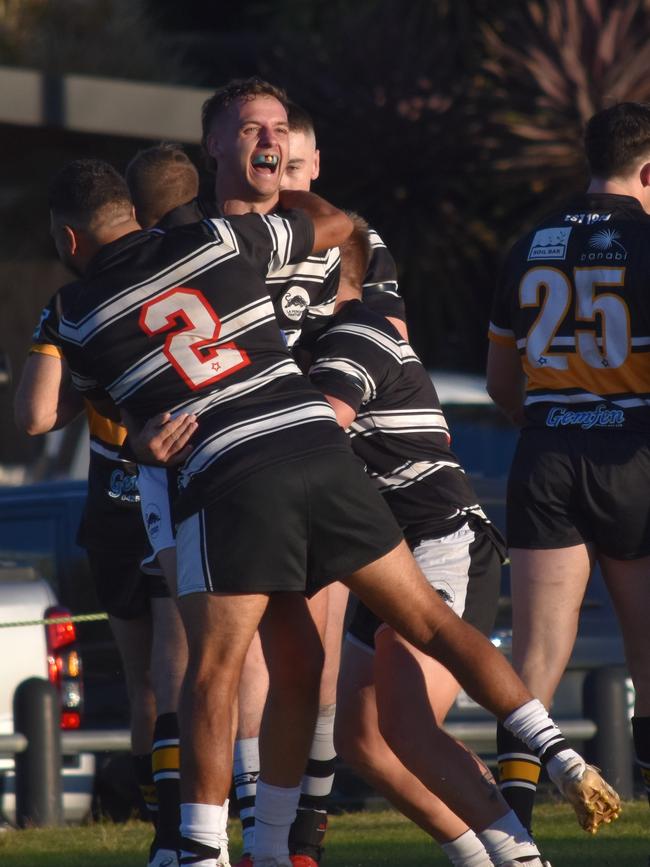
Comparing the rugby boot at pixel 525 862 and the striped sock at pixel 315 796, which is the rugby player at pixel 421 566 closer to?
the rugby boot at pixel 525 862

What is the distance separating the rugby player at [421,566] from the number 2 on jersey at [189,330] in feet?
1.52

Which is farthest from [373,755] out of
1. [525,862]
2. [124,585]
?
[124,585]

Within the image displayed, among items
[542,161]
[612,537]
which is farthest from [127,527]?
[542,161]

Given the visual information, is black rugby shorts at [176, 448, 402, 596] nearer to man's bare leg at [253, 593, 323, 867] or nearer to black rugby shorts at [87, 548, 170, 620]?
man's bare leg at [253, 593, 323, 867]

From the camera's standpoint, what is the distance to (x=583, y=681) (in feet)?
24.8

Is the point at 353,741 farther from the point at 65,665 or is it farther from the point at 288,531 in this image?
the point at 65,665

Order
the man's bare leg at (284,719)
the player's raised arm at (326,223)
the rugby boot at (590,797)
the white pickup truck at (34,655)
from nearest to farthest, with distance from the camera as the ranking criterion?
1. the rugby boot at (590,797)
2. the man's bare leg at (284,719)
3. the player's raised arm at (326,223)
4. the white pickup truck at (34,655)

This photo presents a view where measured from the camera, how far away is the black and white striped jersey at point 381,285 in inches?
211

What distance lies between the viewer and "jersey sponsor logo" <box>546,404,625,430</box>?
5.24 meters

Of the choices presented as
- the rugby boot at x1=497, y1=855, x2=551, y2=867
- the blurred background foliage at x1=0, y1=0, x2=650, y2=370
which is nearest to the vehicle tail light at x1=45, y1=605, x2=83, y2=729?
the rugby boot at x1=497, y1=855, x2=551, y2=867

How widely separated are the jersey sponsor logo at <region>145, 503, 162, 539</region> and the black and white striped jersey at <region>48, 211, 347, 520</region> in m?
0.29

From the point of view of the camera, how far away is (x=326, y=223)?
16.1 feet

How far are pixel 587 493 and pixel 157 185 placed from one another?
1.83 meters

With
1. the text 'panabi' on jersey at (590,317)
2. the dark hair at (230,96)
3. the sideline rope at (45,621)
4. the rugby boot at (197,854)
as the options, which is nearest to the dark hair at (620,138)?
the text 'panabi' on jersey at (590,317)
